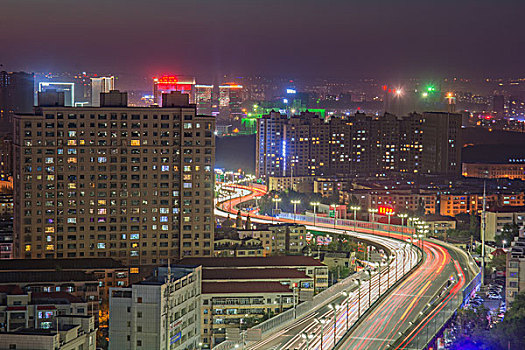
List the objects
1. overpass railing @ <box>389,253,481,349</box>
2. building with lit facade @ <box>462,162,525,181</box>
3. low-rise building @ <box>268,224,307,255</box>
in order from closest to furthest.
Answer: overpass railing @ <box>389,253,481,349</box>
low-rise building @ <box>268,224,307,255</box>
building with lit facade @ <box>462,162,525,181</box>

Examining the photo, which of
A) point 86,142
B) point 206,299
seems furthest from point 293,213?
point 206,299

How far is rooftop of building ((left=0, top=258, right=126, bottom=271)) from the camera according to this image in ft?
79.0

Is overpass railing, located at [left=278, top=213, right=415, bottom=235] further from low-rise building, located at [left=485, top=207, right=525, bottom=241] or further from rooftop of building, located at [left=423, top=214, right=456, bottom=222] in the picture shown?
low-rise building, located at [left=485, top=207, right=525, bottom=241]

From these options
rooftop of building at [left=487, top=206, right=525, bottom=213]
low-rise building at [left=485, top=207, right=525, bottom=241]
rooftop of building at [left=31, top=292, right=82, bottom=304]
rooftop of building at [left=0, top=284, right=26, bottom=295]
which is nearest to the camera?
rooftop of building at [left=31, top=292, right=82, bottom=304]

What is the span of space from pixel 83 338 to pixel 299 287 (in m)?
8.72

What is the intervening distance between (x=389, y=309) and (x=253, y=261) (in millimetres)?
4220

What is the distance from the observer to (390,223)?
37.3 m

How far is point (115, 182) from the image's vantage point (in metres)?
26.9

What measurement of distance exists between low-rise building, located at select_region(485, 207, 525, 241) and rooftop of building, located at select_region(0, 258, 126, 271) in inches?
527

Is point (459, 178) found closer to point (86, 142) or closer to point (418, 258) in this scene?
point (418, 258)

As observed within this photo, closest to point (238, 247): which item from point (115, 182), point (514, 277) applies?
point (115, 182)

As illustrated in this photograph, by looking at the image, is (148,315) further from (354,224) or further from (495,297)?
(354,224)

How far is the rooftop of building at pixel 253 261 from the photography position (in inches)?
995

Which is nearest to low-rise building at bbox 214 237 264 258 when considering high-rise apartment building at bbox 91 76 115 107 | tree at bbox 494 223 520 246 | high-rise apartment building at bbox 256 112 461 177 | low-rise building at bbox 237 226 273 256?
low-rise building at bbox 237 226 273 256
